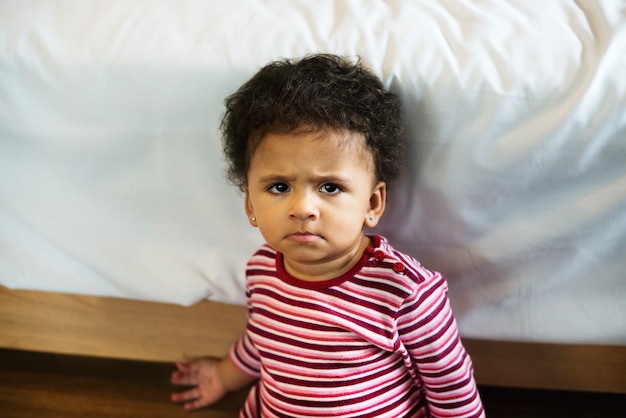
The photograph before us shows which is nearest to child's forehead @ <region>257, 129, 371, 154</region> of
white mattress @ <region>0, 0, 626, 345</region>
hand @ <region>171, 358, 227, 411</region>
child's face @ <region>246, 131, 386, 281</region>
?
child's face @ <region>246, 131, 386, 281</region>

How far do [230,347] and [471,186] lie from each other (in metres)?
0.52

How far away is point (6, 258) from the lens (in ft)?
3.07

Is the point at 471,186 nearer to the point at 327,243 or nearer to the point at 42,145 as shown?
the point at 327,243

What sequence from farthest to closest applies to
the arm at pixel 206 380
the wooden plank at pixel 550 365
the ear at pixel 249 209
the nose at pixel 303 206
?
1. the arm at pixel 206 380
2. the wooden plank at pixel 550 365
3. the ear at pixel 249 209
4. the nose at pixel 303 206

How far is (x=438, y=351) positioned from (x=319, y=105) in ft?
1.08

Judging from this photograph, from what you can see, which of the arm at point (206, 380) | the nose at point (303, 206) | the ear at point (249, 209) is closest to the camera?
the nose at point (303, 206)

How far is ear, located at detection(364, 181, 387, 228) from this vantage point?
0.75 metres

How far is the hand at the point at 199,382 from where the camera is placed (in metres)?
1.06

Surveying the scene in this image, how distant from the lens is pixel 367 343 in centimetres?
75

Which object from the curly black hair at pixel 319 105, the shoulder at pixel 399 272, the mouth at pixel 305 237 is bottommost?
the shoulder at pixel 399 272

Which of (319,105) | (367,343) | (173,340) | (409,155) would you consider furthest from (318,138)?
(173,340)

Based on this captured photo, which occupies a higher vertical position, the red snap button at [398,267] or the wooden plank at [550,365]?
the red snap button at [398,267]

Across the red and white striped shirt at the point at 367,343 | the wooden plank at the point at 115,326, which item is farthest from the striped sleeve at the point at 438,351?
the wooden plank at the point at 115,326

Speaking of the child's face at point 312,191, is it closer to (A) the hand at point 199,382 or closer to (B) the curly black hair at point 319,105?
(B) the curly black hair at point 319,105
